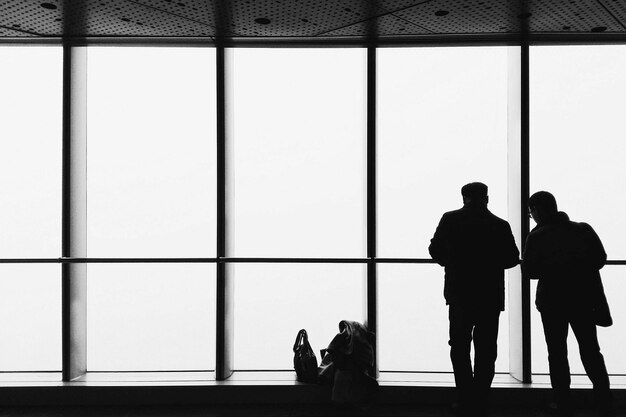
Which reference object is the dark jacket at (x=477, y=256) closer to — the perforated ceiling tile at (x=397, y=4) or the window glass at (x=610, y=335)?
the window glass at (x=610, y=335)

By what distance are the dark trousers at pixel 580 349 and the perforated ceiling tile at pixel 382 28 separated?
211cm

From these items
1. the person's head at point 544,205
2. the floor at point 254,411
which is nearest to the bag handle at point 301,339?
the floor at point 254,411

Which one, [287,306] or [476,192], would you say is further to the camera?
[287,306]

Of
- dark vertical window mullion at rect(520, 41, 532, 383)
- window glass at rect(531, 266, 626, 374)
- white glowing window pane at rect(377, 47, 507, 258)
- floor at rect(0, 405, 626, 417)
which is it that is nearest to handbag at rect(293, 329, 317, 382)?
floor at rect(0, 405, 626, 417)

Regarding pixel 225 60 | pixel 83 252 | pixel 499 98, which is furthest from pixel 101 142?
pixel 499 98

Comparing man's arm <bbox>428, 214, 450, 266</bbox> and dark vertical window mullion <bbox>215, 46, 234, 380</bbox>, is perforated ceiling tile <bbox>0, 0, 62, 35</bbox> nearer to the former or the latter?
dark vertical window mullion <bbox>215, 46, 234, 380</bbox>

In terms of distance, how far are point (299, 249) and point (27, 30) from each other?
252cm

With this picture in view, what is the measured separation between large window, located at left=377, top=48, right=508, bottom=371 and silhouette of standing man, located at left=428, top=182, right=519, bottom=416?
2.67ft

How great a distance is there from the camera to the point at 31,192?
13.4ft

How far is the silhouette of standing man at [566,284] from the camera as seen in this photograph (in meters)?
3.09

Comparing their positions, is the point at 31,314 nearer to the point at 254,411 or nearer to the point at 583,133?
the point at 254,411

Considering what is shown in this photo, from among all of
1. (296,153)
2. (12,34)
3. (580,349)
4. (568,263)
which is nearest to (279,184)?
(296,153)

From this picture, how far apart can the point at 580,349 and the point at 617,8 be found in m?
2.10

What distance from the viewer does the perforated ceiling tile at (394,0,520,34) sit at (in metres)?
3.20
